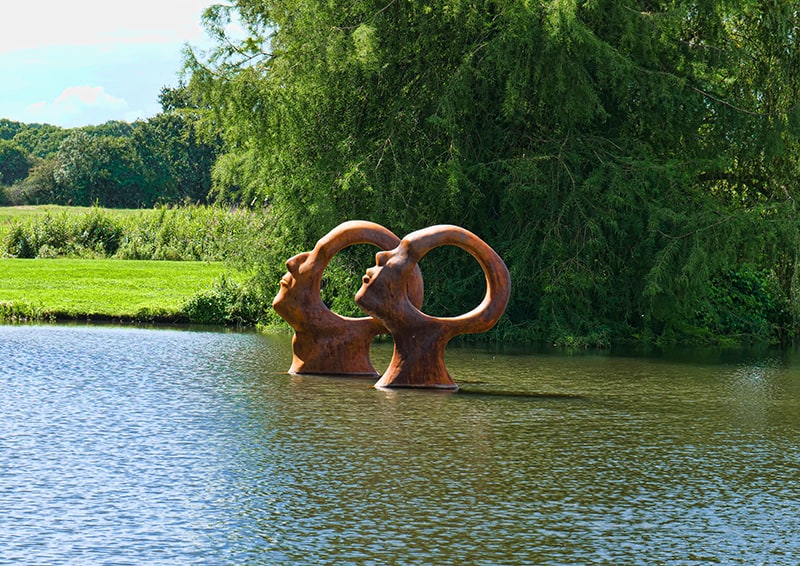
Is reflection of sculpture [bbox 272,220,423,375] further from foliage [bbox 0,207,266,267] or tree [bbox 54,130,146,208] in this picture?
tree [bbox 54,130,146,208]

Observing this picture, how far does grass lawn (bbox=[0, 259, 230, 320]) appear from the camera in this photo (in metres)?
22.5

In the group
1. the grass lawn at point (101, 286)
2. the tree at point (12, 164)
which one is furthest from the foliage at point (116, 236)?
the tree at point (12, 164)

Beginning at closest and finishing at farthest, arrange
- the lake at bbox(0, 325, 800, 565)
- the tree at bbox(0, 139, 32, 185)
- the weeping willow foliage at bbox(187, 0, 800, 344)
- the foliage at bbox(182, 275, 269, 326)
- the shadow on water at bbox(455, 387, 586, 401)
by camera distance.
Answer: the lake at bbox(0, 325, 800, 565), the shadow on water at bbox(455, 387, 586, 401), the weeping willow foliage at bbox(187, 0, 800, 344), the foliage at bbox(182, 275, 269, 326), the tree at bbox(0, 139, 32, 185)

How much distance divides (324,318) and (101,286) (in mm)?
12938

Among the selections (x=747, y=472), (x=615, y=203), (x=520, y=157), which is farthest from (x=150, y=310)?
(x=747, y=472)

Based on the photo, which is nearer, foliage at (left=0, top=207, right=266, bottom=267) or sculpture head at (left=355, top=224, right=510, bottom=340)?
sculpture head at (left=355, top=224, right=510, bottom=340)

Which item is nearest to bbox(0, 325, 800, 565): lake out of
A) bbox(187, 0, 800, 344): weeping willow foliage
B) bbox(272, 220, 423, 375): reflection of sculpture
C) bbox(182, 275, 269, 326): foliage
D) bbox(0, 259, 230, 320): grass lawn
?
bbox(272, 220, 423, 375): reflection of sculpture

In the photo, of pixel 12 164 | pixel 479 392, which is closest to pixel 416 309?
pixel 479 392

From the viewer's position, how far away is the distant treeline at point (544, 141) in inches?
790

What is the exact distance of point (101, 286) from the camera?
1029 inches

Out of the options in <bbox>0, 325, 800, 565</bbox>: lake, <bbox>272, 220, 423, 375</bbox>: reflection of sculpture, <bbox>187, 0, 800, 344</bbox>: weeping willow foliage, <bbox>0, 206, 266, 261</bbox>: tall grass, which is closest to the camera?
<bbox>0, 325, 800, 565</bbox>: lake

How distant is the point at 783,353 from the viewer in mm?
20094

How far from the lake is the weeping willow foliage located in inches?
204

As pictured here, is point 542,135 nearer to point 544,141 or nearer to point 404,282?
point 544,141
